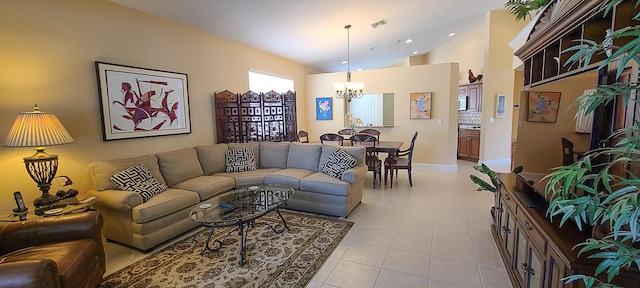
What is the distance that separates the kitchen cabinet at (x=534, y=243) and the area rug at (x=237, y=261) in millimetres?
1569

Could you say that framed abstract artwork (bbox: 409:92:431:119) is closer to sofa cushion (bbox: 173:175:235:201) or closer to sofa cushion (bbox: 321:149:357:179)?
sofa cushion (bbox: 321:149:357:179)

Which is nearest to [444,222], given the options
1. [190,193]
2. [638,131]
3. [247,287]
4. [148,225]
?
[247,287]

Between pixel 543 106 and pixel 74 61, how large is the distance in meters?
4.64

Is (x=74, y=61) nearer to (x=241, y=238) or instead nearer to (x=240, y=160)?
(x=240, y=160)

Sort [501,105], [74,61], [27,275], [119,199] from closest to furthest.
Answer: [27,275] → [119,199] → [74,61] → [501,105]

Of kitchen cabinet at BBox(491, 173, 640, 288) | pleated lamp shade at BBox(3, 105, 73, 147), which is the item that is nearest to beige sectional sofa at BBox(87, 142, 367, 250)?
pleated lamp shade at BBox(3, 105, 73, 147)

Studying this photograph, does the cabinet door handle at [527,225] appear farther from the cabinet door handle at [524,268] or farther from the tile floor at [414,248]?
the tile floor at [414,248]

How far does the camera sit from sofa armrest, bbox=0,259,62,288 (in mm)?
1443

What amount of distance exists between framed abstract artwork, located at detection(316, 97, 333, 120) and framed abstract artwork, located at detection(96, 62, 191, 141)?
153 inches

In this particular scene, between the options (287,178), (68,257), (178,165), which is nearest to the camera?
(68,257)

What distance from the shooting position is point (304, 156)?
444cm

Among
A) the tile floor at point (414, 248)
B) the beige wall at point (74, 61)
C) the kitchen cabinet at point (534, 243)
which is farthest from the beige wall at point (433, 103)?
Answer: the beige wall at point (74, 61)

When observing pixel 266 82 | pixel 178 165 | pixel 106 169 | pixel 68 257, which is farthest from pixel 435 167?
pixel 68 257

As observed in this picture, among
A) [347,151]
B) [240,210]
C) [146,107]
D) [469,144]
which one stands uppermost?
[146,107]
